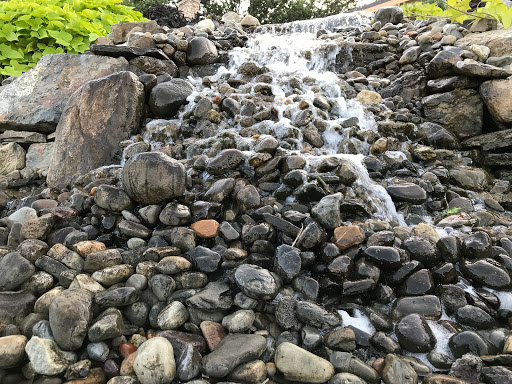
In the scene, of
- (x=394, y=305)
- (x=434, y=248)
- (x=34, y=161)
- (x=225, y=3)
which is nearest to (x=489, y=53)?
(x=434, y=248)

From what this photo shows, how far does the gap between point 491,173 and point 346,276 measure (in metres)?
3.11

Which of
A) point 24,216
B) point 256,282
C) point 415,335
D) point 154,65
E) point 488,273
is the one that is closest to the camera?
point 415,335

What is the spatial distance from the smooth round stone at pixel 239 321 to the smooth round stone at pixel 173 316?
27cm

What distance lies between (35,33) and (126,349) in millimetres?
6906

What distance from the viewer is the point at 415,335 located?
1920 millimetres

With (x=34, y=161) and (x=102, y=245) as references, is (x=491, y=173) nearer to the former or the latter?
→ (x=102, y=245)

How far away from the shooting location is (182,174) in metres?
2.90

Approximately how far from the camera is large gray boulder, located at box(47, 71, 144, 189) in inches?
157

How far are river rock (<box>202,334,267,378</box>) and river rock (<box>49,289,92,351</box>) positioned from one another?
0.76 m

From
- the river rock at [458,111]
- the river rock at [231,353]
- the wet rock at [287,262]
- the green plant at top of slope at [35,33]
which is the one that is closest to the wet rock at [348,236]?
the wet rock at [287,262]

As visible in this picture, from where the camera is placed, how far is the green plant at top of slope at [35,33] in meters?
6.03

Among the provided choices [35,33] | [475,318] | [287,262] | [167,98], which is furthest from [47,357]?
[35,33]

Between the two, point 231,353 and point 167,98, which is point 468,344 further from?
point 167,98

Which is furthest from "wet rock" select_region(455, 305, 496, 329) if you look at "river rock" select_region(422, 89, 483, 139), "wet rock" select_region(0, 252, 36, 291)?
"river rock" select_region(422, 89, 483, 139)
